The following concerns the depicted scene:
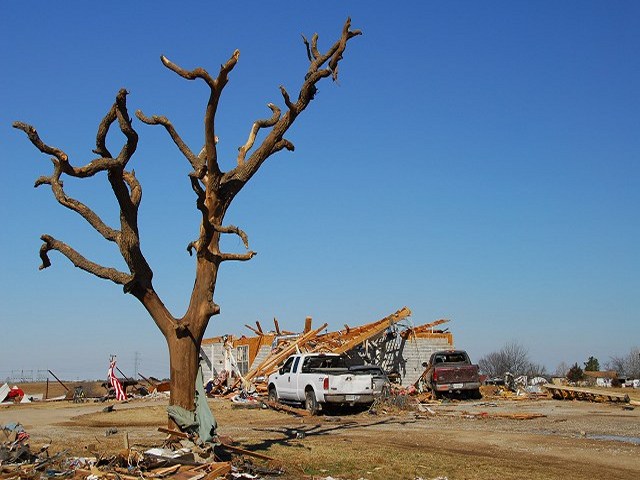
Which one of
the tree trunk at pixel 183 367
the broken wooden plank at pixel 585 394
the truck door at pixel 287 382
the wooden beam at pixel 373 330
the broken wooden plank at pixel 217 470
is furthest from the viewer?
the wooden beam at pixel 373 330

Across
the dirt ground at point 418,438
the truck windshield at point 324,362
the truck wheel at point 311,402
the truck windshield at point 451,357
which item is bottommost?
the dirt ground at point 418,438

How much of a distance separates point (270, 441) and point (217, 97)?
22.7ft

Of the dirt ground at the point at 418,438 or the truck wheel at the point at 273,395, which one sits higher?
the truck wheel at the point at 273,395

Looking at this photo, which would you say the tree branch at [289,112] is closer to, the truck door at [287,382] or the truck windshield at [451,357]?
the truck door at [287,382]

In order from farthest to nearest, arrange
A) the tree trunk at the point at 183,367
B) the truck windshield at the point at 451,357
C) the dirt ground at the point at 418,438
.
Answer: the truck windshield at the point at 451,357 < the tree trunk at the point at 183,367 < the dirt ground at the point at 418,438

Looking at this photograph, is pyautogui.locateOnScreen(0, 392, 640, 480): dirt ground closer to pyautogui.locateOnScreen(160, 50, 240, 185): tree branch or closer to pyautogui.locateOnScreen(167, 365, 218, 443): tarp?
pyautogui.locateOnScreen(167, 365, 218, 443): tarp

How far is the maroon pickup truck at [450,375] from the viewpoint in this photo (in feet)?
89.5

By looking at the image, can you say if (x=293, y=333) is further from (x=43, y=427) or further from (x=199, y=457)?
(x=199, y=457)

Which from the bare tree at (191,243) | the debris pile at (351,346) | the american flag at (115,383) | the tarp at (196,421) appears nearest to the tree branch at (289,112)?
the bare tree at (191,243)

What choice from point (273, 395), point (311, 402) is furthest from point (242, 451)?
point (273, 395)

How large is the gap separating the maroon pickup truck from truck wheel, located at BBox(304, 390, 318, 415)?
20.5 feet

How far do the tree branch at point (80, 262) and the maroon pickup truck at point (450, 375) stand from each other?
17.6 metres

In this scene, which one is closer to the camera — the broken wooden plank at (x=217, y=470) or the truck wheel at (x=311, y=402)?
the broken wooden plank at (x=217, y=470)

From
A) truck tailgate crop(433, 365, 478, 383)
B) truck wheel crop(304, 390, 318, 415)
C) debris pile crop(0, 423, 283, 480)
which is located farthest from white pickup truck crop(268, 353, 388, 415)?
debris pile crop(0, 423, 283, 480)
